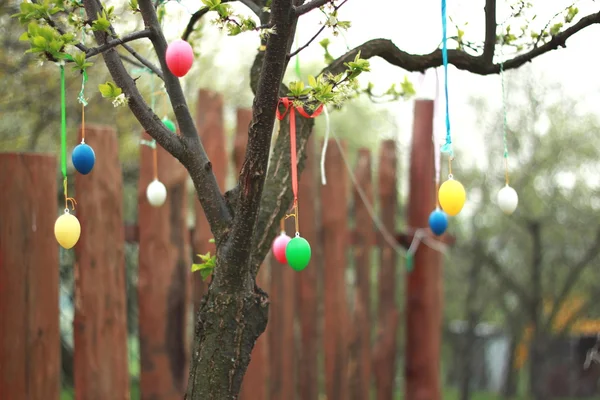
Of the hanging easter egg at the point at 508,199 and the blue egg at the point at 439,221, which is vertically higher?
the hanging easter egg at the point at 508,199

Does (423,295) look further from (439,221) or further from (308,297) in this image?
(439,221)

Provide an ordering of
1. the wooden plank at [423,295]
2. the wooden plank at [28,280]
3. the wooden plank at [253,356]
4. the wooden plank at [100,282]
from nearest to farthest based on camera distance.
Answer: the wooden plank at [28,280] < the wooden plank at [100,282] < the wooden plank at [253,356] < the wooden plank at [423,295]

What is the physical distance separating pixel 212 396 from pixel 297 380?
60.8 inches

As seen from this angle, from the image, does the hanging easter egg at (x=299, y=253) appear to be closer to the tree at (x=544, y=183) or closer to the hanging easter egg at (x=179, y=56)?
the hanging easter egg at (x=179, y=56)

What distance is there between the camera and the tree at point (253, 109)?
1.28m

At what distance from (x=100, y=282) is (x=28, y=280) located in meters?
0.24

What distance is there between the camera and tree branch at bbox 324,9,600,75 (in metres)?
1.72

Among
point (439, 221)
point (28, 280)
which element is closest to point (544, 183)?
point (439, 221)

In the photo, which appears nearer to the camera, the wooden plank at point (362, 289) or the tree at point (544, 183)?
the wooden plank at point (362, 289)

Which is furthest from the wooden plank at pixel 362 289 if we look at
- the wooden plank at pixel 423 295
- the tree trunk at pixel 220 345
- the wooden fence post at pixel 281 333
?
the tree trunk at pixel 220 345

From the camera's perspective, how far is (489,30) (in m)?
1.62

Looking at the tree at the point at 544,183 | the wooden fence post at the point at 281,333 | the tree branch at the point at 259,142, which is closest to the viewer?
the tree branch at the point at 259,142

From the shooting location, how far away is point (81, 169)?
1520 millimetres

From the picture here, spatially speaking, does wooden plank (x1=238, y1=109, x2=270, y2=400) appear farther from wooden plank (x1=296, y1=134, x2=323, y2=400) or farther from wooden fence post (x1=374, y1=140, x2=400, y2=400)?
wooden fence post (x1=374, y1=140, x2=400, y2=400)
